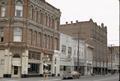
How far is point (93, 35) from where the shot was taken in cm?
9850

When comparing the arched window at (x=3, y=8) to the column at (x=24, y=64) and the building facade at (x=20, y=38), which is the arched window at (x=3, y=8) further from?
the column at (x=24, y=64)

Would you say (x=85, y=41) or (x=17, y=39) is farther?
(x=85, y=41)

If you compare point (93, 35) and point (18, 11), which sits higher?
point (18, 11)

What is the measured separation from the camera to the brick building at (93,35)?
9750cm

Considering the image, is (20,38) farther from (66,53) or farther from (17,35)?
(66,53)

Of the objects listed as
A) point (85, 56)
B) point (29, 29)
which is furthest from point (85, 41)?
point (29, 29)

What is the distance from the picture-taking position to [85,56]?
91938 millimetres

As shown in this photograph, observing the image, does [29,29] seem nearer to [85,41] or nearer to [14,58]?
[14,58]

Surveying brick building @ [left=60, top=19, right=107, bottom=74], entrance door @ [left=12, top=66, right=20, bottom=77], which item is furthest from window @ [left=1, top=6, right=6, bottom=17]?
brick building @ [left=60, top=19, right=107, bottom=74]

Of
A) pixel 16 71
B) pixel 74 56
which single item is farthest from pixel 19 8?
pixel 74 56

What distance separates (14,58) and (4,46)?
2.76 metres

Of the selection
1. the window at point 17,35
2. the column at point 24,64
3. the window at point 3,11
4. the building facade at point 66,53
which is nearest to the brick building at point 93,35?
Result: the building facade at point 66,53

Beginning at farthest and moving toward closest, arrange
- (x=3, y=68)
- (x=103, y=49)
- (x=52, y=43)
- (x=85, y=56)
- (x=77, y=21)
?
1. (x=103, y=49)
2. (x=77, y=21)
3. (x=85, y=56)
4. (x=52, y=43)
5. (x=3, y=68)

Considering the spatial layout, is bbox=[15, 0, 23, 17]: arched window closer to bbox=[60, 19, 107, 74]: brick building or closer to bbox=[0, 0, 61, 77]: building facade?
bbox=[0, 0, 61, 77]: building facade
